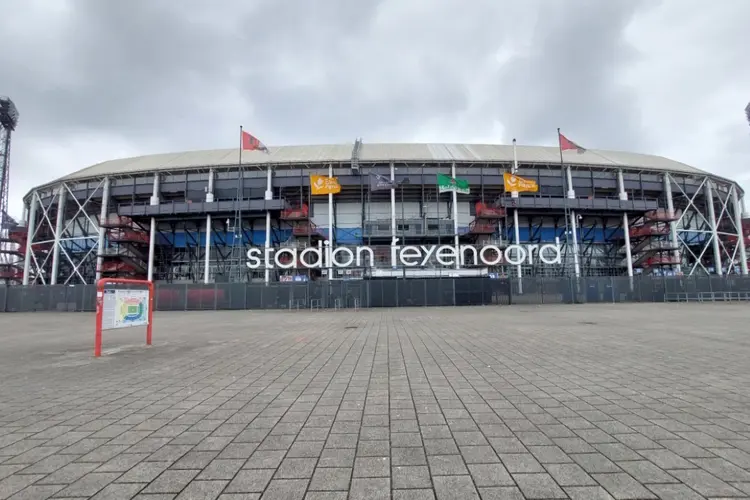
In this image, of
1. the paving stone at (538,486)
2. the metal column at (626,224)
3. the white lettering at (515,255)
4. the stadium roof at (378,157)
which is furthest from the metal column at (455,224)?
the paving stone at (538,486)

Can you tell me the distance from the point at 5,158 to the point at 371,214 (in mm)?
59465

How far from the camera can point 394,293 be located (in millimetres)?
32375

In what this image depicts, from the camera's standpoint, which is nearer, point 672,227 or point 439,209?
point 672,227

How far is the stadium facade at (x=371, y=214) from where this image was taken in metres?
43.4

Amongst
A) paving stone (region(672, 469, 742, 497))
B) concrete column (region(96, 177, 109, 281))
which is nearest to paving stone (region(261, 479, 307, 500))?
paving stone (region(672, 469, 742, 497))

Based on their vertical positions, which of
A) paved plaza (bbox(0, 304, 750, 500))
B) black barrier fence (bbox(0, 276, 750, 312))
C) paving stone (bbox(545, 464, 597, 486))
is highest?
black barrier fence (bbox(0, 276, 750, 312))

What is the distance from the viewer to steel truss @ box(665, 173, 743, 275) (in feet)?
154

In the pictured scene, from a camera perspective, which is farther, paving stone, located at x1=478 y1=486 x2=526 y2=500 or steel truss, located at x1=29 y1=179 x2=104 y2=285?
steel truss, located at x1=29 y1=179 x2=104 y2=285

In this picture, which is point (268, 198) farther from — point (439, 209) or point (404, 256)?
point (439, 209)

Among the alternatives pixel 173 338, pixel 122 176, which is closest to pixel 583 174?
pixel 173 338

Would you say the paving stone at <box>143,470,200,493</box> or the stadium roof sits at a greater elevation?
the stadium roof

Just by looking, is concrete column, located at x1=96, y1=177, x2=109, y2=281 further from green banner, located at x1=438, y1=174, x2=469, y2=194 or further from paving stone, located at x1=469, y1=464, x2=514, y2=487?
paving stone, located at x1=469, y1=464, x2=514, y2=487

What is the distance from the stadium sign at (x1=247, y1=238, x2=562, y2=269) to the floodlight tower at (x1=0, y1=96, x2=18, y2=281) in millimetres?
43345

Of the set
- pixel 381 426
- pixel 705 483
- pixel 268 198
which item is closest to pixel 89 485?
pixel 381 426
